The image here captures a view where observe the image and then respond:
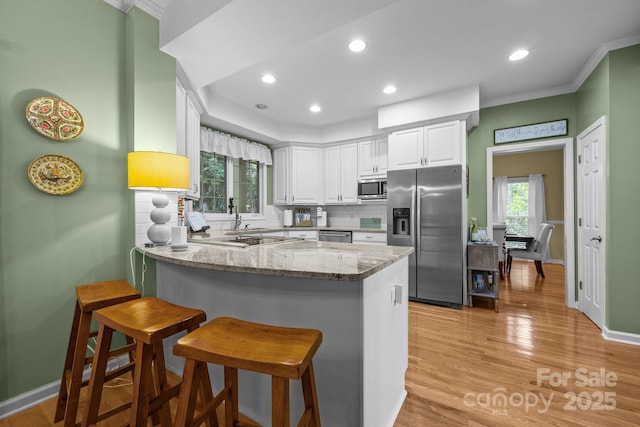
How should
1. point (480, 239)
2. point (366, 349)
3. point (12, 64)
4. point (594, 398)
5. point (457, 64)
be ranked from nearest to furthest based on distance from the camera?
1. point (366, 349)
2. point (12, 64)
3. point (594, 398)
4. point (457, 64)
5. point (480, 239)

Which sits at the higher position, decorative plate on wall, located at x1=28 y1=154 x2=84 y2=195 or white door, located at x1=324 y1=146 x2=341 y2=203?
white door, located at x1=324 y1=146 x2=341 y2=203

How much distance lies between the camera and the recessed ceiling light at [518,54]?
8.39ft

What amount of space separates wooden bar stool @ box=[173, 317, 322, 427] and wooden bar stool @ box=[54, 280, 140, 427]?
66 centimetres

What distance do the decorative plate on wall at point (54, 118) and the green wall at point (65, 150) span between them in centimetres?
4

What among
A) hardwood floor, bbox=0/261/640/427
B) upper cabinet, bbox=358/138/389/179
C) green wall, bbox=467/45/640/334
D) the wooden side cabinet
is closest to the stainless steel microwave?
upper cabinet, bbox=358/138/389/179

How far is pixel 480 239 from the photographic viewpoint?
3443 millimetres

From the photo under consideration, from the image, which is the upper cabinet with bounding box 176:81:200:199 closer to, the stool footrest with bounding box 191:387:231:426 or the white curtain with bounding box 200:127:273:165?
the white curtain with bounding box 200:127:273:165

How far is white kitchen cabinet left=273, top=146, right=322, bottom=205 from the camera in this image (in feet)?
→ 15.3

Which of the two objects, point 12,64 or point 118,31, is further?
point 118,31

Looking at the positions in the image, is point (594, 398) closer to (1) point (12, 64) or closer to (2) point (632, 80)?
(2) point (632, 80)

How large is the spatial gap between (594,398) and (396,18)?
2893 mm

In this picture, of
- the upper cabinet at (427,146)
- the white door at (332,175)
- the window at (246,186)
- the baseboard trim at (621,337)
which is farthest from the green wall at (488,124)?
the window at (246,186)

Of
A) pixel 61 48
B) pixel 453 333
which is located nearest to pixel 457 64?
pixel 453 333

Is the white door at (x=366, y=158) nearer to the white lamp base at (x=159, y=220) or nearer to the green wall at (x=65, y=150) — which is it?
the green wall at (x=65, y=150)
